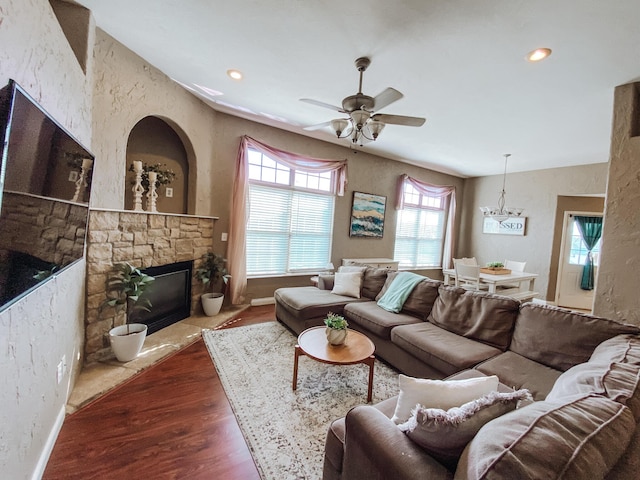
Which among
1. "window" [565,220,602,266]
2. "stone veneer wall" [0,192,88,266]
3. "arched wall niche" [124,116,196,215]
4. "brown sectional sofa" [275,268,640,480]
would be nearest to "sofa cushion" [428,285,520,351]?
"brown sectional sofa" [275,268,640,480]

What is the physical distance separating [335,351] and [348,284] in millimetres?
1480

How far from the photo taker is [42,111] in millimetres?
1150

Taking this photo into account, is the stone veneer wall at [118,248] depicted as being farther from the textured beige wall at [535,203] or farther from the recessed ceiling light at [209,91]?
the textured beige wall at [535,203]

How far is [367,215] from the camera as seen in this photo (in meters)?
5.47

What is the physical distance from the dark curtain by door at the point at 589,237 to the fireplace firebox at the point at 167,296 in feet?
23.7

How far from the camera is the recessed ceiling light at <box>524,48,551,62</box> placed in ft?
6.74

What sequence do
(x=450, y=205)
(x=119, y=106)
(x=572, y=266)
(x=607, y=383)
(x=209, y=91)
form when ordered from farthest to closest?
(x=450, y=205)
(x=572, y=266)
(x=209, y=91)
(x=119, y=106)
(x=607, y=383)

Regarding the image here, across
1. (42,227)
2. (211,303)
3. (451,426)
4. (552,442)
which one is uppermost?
(42,227)

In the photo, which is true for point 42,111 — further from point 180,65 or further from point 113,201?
point 180,65

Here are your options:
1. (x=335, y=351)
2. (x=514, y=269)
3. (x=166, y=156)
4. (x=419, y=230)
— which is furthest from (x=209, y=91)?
(x=514, y=269)

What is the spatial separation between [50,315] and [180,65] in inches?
100

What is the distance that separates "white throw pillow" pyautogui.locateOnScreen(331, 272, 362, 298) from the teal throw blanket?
1.30 feet

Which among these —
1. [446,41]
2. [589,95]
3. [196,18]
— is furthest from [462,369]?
[196,18]

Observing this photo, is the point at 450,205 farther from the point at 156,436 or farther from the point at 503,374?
the point at 156,436
